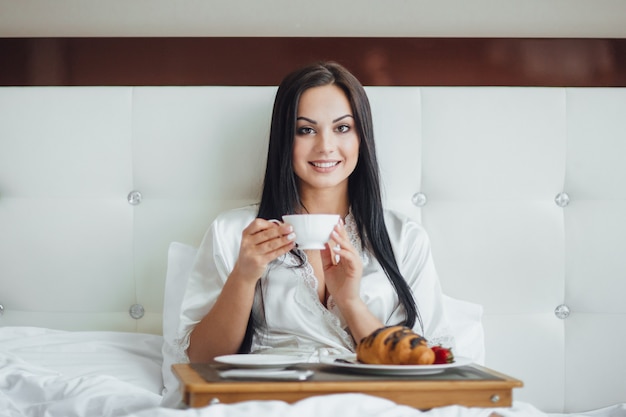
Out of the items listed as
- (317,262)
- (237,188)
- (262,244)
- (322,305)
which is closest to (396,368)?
(262,244)

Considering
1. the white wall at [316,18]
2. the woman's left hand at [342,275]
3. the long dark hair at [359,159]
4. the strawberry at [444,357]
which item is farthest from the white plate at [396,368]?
the white wall at [316,18]

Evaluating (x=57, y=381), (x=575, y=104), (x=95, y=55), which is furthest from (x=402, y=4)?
(x=57, y=381)

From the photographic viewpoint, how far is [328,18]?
206 cm

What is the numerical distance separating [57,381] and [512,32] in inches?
54.9

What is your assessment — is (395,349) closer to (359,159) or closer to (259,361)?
(259,361)

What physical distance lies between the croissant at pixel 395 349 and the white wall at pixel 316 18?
3.40ft

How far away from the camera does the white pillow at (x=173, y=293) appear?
1.72 metres

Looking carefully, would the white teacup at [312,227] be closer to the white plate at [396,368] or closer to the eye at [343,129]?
the white plate at [396,368]

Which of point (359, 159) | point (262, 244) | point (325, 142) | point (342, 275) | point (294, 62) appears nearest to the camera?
point (262, 244)

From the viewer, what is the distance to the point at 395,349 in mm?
1225

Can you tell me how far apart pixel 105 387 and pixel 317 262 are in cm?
54

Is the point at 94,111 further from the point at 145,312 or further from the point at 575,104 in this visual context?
the point at 575,104

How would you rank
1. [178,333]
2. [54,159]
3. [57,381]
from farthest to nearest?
1. [54,159]
2. [178,333]
3. [57,381]

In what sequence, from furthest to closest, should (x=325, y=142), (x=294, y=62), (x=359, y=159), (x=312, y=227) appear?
(x=294, y=62)
(x=359, y=159)
(x=325, y=142)
(x=312, y=227)
